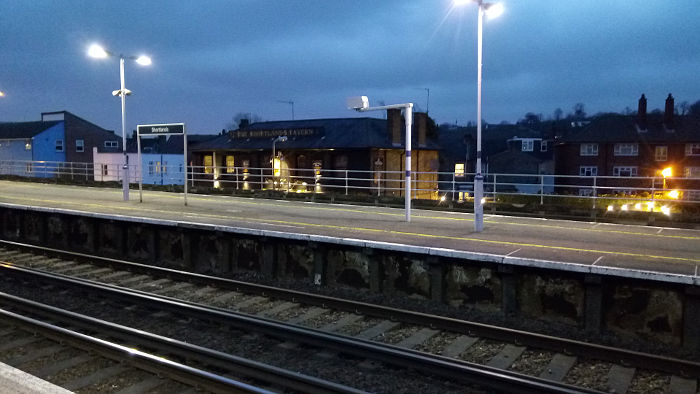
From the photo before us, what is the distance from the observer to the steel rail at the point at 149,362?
6496mm

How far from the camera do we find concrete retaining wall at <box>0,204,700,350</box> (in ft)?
30.6

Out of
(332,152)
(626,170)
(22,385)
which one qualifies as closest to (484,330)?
(22,385)

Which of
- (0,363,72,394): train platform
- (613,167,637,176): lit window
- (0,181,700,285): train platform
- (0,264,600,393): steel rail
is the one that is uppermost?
(613,167,637,176): lit window

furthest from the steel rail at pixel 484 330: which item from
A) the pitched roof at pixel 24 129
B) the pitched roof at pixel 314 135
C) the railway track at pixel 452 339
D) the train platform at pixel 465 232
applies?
the pitched roof at pixel 24 129

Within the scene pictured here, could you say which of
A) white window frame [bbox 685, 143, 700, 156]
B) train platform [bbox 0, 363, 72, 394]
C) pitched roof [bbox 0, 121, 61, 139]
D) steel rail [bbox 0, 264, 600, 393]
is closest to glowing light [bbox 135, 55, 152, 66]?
steel rail [bbox 0, 264, 600, 393]

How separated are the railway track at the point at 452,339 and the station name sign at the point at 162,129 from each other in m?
8.63

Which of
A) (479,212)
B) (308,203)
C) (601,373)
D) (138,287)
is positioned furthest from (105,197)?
(601,373)

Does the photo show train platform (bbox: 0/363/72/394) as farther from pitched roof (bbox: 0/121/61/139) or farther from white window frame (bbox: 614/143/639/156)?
pitched roof (bbox: 0/121/61/139)

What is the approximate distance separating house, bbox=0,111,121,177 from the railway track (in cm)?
4967

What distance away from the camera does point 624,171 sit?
53344 mm

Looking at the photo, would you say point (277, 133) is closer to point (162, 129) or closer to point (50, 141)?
point (162, 129)

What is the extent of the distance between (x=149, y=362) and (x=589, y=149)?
182 ft

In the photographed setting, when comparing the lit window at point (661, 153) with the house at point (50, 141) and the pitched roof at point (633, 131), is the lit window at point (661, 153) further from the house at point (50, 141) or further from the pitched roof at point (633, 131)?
the house at point (50, 141)

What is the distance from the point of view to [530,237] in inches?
539
